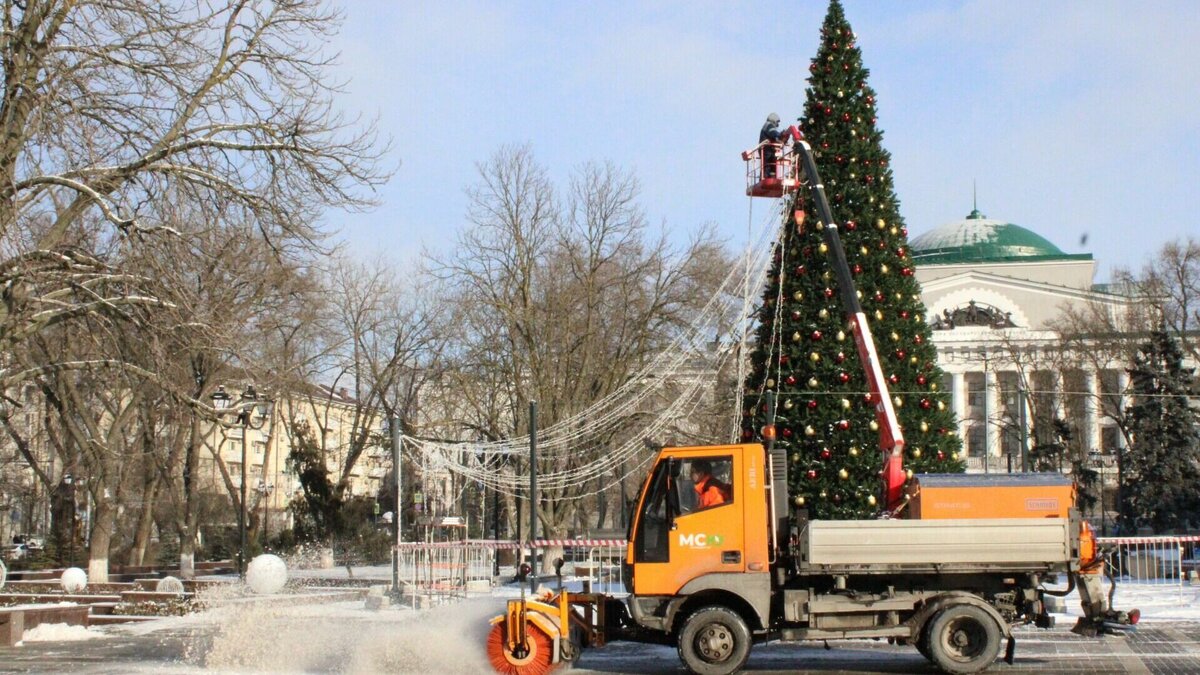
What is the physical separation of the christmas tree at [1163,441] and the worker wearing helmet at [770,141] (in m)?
28.6

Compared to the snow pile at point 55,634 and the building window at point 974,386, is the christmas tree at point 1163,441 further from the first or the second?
the snow pile at point 55,634

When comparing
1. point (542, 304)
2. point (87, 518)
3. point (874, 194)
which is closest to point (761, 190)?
point (874, 194)

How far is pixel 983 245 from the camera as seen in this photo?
305 feet

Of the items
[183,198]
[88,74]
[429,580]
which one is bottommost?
[429,580]

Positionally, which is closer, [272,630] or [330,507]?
[272,630]

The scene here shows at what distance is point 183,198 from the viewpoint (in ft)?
62.7

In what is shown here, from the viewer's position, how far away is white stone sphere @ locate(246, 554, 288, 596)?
28.0 m

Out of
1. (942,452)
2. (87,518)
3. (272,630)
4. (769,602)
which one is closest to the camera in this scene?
(769,602)

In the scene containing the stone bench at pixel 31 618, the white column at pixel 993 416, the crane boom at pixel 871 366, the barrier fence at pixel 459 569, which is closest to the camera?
the crane boom at pixel 871 366

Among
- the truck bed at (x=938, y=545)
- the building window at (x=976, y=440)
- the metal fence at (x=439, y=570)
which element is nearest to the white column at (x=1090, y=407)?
the building window at (x=976, y=440)

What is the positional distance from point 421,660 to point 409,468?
35.1 m

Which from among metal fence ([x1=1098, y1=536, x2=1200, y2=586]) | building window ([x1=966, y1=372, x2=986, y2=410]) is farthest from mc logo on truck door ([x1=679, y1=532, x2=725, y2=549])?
building window ([x1=966, y1=372, x2=986, y2=410])

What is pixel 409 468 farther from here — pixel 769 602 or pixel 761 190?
pixel 769 602

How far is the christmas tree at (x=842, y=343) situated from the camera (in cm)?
2242
